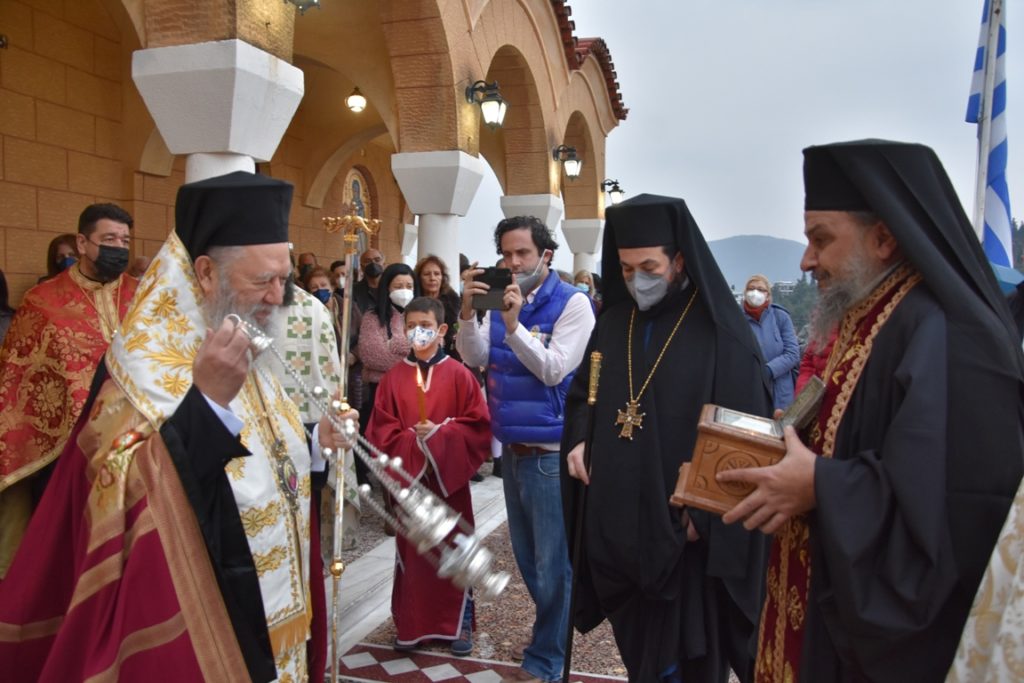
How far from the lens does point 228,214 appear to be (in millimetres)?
2170

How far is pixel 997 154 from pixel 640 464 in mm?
3785

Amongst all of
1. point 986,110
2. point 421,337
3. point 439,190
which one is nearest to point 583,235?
point 439,190

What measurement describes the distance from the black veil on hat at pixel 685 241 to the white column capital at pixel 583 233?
13.6m

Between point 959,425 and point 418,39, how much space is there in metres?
7.38

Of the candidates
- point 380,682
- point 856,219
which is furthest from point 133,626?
point 380,682

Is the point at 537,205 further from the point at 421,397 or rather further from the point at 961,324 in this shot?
the point at 961,324

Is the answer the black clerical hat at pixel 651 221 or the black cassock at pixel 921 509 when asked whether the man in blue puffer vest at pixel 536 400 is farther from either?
the black cassock at pixel 921 509

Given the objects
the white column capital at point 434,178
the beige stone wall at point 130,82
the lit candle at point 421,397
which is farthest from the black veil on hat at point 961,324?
the white column capital at point 434,178

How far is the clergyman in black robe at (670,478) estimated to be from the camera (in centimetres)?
268

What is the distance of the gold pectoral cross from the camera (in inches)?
111

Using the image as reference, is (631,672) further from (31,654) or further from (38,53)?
(38,53)

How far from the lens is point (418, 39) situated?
799cm

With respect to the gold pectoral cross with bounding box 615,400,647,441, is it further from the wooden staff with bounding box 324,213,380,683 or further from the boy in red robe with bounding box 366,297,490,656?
the boy in red robe with bounding box 366,297,490,656

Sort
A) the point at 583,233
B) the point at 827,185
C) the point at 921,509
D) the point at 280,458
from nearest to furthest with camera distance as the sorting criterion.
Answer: the point at 921,509, the point at 827,185, the point at 280,458, the point at 583,233
